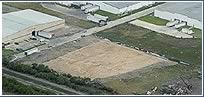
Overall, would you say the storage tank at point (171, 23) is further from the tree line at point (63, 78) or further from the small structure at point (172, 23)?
the tree line at point (63, 78)

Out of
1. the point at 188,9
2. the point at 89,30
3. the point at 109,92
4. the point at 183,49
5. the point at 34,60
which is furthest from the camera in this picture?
the point at 188,9

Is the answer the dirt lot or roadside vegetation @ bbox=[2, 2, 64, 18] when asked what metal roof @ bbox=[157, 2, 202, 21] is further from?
the dirt lot

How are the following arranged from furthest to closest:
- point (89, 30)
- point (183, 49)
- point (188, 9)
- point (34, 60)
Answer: point (188, 9) → point (89, 30) → point (183, 49) → point (34, 60)

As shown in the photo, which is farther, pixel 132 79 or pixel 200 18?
pixel 200 18

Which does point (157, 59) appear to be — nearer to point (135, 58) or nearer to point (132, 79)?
point (135, 58)

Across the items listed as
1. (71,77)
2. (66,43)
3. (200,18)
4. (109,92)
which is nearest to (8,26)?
(66,43)


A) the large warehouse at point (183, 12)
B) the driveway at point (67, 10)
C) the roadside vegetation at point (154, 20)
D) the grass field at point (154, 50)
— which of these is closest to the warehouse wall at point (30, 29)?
the driveway at point (67, 10)

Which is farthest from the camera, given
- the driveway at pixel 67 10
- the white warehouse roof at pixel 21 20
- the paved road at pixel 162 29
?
the driveway at pixel 67 10
